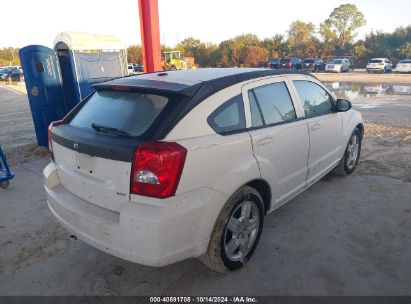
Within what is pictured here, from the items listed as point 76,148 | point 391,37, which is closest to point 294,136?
point 76,148

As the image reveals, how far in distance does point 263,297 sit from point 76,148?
6.22 ft

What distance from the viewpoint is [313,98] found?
154 inches

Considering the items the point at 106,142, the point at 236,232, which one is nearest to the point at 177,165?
the point at 106,142

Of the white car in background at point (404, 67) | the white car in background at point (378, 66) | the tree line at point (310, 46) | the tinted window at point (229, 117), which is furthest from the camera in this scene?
the tree line at point (310, 46)

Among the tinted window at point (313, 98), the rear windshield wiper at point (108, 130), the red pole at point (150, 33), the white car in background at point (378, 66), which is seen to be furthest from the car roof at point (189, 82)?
the white car in background at point (378, 66)

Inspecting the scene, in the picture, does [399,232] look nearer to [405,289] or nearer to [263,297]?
[405,289]

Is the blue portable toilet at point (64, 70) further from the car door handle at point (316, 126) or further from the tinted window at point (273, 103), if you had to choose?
the car door handle at point (316, 126)

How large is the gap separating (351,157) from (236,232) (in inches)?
118

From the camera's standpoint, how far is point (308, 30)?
61.8 meters

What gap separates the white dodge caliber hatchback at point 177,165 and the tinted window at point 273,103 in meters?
0.01

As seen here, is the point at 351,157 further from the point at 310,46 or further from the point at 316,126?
the point at 310,46

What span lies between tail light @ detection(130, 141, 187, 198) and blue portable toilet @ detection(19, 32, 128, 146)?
16.6 ft

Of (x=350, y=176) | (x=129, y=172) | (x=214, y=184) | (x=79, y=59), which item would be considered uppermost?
(x=79, y=59)

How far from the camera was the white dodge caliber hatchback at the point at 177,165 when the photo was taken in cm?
224
